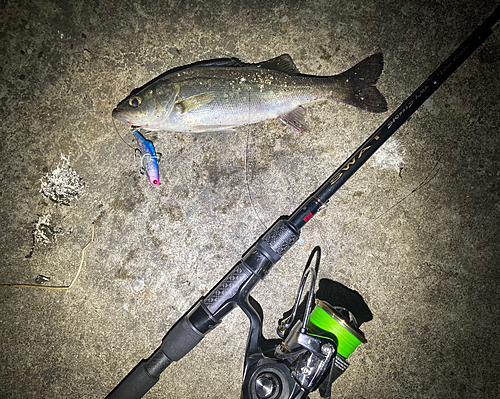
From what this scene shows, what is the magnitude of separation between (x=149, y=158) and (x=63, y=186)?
2.65 ft

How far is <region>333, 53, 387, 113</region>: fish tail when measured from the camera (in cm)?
229

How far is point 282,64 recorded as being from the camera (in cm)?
239

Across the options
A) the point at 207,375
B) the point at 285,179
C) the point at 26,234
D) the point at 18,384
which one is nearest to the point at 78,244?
the point at 26,234

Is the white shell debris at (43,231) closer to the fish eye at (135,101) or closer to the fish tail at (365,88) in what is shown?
the fish eye at (135,101)

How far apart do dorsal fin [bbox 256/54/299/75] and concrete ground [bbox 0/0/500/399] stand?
0.15 m

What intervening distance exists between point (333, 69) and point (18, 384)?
12.1 ft

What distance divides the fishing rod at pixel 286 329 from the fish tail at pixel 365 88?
24 cm

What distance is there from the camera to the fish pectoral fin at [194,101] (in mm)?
2229

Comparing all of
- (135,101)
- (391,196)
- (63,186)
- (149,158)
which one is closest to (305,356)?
(391,196)

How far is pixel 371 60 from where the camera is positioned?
2.32m

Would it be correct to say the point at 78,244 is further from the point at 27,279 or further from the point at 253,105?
the point at 253,105

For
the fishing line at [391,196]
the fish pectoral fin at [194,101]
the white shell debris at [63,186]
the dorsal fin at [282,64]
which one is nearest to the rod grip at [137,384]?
the white shell debris at [63,186]

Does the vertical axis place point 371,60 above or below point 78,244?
above

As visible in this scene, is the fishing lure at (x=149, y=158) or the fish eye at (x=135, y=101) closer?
the fish eye at (x=135, y=101)
